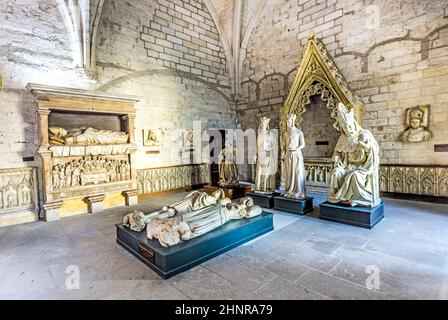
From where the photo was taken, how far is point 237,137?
8977 millimetres

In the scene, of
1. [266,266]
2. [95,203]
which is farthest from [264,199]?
[95,203]

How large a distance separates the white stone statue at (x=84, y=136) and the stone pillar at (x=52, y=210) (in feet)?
3.97

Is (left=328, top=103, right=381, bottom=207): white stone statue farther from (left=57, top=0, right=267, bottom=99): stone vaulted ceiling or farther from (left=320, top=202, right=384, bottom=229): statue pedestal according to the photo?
(left=57, top=0, right=267, bottom=99): stone vaulted ceiling

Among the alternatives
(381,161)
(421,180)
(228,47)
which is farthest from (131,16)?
(421,180)

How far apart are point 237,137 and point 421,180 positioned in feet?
18.4

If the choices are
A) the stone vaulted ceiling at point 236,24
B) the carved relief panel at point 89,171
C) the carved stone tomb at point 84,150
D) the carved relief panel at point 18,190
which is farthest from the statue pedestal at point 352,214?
the stone vaulted ceiling at point 236,24

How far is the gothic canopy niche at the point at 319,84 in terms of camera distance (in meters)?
5.75

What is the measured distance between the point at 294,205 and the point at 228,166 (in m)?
2.31

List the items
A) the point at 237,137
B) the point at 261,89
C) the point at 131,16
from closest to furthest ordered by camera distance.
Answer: the point at 131,16 < the point at 261,89 < the point at 237,137

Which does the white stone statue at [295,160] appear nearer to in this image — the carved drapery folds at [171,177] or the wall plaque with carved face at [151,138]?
the carved drapery folds at [171,177]

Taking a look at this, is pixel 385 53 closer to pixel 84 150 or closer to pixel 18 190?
pixel 84 150

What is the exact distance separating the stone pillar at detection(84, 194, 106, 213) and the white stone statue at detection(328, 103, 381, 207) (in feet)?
15.6

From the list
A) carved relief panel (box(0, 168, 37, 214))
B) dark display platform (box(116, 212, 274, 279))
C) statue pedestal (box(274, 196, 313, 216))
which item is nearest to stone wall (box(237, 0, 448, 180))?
statue pedestal (box(274, 196, 313, 216))

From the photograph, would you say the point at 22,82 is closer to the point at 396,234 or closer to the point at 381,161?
the point at 396,234
